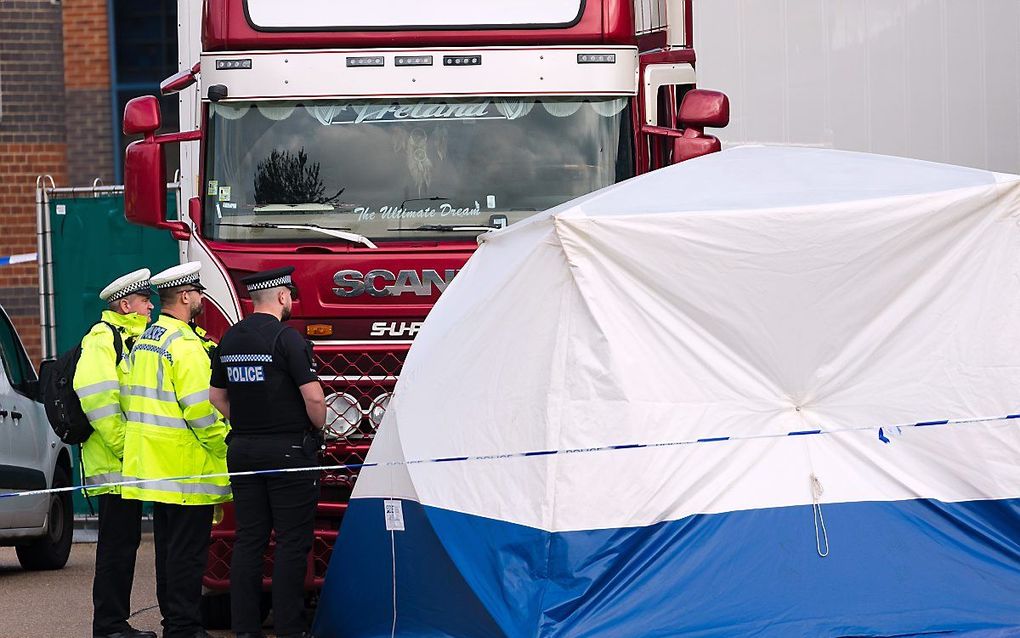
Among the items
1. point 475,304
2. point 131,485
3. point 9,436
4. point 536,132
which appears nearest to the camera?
point 475,304

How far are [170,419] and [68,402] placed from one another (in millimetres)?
665

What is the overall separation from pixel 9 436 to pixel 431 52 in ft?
15.6

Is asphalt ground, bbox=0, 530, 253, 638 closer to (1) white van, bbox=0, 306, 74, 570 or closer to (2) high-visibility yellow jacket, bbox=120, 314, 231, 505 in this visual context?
(1) white van, bbox=0, 306, 74, 570

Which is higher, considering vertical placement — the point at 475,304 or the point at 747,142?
the point at 747,142

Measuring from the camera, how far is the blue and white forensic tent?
630 cm

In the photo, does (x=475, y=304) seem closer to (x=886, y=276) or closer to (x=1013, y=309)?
(x=886, y=276)

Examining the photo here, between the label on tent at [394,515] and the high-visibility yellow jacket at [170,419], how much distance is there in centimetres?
121

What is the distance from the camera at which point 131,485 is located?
8164mm

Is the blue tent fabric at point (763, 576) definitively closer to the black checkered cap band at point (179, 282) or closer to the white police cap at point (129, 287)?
the black checkered cap band at point (179, 282)

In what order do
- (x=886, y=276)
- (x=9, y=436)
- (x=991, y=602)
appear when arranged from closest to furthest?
(x=991, y=602) → (x=886, y=276) → (x=9, y=436)

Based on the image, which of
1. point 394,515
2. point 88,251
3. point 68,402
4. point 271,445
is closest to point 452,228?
point 271,445

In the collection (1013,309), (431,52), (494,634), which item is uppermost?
(431,52)

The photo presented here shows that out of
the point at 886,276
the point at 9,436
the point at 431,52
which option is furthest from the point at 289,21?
the point at 9,436

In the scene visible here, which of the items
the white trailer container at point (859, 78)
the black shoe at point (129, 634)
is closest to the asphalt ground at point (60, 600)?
the black shoe at point (129, 634)
